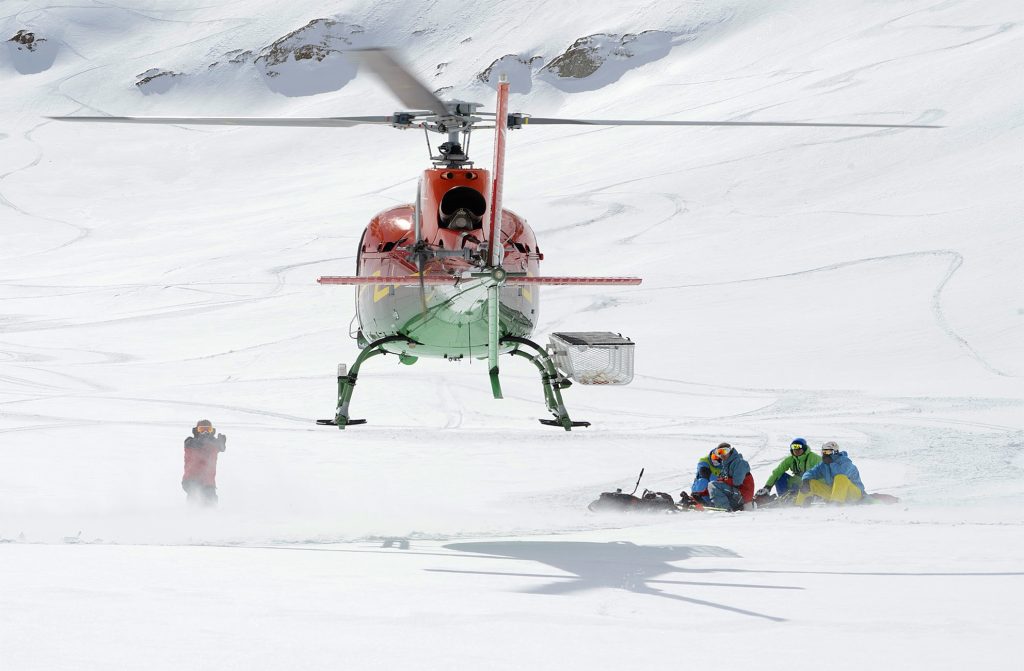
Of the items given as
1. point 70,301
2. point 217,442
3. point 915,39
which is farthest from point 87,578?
point 915,39

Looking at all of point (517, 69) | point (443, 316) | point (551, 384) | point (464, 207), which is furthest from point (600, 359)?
point (517, 69)

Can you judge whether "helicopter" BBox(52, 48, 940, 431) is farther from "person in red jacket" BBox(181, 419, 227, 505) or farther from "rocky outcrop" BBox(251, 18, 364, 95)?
"rocky outcrop" BBox(251, 18, 364, 95)

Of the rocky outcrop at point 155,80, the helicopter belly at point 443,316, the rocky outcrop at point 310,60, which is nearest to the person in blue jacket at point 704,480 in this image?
the helicopter belly at point 443,316

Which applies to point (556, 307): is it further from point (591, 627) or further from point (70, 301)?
point (591, 627)

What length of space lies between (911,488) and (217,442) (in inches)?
303

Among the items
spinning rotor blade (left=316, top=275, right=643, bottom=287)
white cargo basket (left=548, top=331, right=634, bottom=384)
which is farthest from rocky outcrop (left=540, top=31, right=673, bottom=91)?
white cargo basket (left=548, top=331, right=634, bottom=384)

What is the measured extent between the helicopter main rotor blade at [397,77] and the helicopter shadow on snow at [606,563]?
323 centimetres

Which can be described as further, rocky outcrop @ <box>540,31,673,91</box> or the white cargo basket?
rocky outcrop @ <box>540,31,673,91</box>

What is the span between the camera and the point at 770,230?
31.9 metres

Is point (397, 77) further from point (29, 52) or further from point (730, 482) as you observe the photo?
point (29, 52)

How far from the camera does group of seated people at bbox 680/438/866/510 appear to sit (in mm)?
10992

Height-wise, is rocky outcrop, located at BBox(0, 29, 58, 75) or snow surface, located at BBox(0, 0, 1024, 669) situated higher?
rocky outcrop, located at BBox(0, 29, 58, 75)

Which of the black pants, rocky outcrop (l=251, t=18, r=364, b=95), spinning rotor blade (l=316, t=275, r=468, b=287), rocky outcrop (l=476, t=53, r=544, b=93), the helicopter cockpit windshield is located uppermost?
rocky outcrop (l=251, t=18, r=364, b=95)

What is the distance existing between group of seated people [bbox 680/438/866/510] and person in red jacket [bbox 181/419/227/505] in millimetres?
4687
